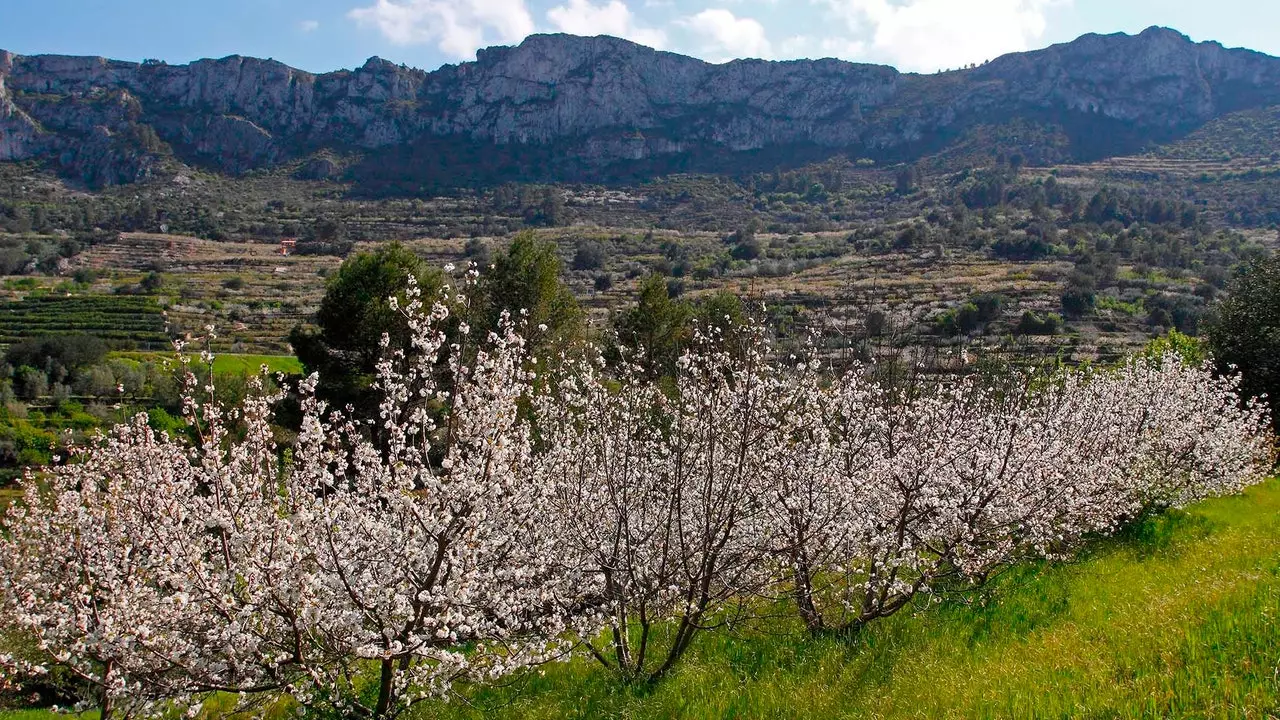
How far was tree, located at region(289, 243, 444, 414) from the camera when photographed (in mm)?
22203

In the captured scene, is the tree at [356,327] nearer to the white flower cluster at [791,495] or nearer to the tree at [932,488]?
the white flower cluster at [791,495]

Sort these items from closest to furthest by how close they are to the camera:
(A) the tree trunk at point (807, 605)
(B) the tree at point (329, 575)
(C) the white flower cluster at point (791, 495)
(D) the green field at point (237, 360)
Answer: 1. (B) the tree at point (329, 575)
2. (C) the white flower cluster at point (791, 495)
3. (A) the tree trunk at point (807, 605)
4. (D) the green field at point (237, 360)

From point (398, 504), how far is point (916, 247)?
93.2 metres

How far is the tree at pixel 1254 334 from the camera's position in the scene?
2533 centimetres

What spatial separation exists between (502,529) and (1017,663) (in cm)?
447

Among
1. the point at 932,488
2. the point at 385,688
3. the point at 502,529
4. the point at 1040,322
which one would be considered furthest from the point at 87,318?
the point at 1040,322

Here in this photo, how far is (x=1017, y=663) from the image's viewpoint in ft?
17.5

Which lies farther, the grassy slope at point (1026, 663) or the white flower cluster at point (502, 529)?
the white flower cluster at point (502, 529)

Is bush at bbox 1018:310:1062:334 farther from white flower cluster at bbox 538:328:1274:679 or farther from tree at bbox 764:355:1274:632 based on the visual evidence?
white flower cluster at bbox 538:328:1274:679

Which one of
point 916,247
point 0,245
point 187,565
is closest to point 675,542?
point 187,565

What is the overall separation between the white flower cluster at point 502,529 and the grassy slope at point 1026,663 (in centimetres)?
46

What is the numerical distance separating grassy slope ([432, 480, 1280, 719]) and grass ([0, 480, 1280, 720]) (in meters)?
0.01

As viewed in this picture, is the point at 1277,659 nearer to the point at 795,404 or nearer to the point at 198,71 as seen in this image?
the point at 795,404

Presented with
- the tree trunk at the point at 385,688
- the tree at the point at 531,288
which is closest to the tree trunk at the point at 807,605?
the tree trunk at the point at 385,688
